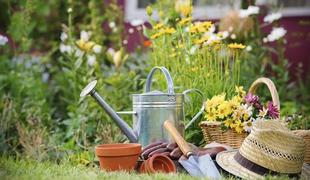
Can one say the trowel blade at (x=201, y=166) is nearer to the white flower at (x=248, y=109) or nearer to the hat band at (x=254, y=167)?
the hat band at (x=254, y=167)

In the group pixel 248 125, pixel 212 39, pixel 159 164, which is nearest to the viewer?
pixel 159 164

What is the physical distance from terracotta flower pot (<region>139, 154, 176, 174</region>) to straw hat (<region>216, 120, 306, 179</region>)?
1.19 ft

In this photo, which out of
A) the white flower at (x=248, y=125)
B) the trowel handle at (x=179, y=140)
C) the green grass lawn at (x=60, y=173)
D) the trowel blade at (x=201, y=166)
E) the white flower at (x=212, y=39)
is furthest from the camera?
the white flower at (x=212, y=39)

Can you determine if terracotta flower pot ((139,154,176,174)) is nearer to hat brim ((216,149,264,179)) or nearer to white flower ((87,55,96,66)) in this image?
hat brim ((216,149,264,179))

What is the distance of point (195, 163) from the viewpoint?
Answer: 3502 millimetres

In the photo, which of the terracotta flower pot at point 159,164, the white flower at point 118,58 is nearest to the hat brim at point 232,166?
the terracotta flower pot at point 159,164

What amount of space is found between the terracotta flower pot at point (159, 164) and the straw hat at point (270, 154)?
364 millimetres

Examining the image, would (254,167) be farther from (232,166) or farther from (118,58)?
(118,58)

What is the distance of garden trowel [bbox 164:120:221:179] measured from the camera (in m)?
3.43

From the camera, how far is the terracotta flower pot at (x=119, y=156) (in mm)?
3471

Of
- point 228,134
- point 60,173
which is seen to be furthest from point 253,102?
point 60,173

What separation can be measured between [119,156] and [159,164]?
0.27 m

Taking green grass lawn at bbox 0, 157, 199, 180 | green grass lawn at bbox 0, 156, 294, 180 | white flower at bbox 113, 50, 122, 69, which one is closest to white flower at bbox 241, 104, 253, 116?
green grass lawn at bbox 0, 156, 294, 180

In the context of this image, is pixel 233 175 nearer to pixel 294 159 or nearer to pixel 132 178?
pixel 294 159
